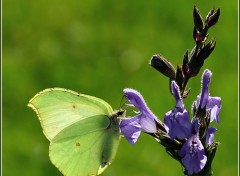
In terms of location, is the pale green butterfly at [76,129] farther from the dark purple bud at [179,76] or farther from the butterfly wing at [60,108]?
the dark purple bud at [179,76]

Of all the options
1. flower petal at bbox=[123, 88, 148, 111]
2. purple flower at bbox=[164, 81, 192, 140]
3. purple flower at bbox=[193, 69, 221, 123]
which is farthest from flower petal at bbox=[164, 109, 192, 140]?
flower petal at bbox=[123, 88, 148, 111]

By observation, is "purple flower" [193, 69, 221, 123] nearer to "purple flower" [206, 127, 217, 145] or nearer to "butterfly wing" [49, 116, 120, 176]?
"purple flower" [206, 127, 217, 145]

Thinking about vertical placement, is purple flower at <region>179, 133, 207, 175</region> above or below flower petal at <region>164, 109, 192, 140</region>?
below

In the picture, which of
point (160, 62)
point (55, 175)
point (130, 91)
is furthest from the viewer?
point (55, 175)

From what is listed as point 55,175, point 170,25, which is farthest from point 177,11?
point 55,175

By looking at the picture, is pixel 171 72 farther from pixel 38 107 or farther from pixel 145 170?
pixel 145 170

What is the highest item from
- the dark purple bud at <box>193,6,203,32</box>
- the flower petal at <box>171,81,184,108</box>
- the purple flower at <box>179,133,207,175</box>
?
the dark purple bud at <box>193,6,203,32</box>
